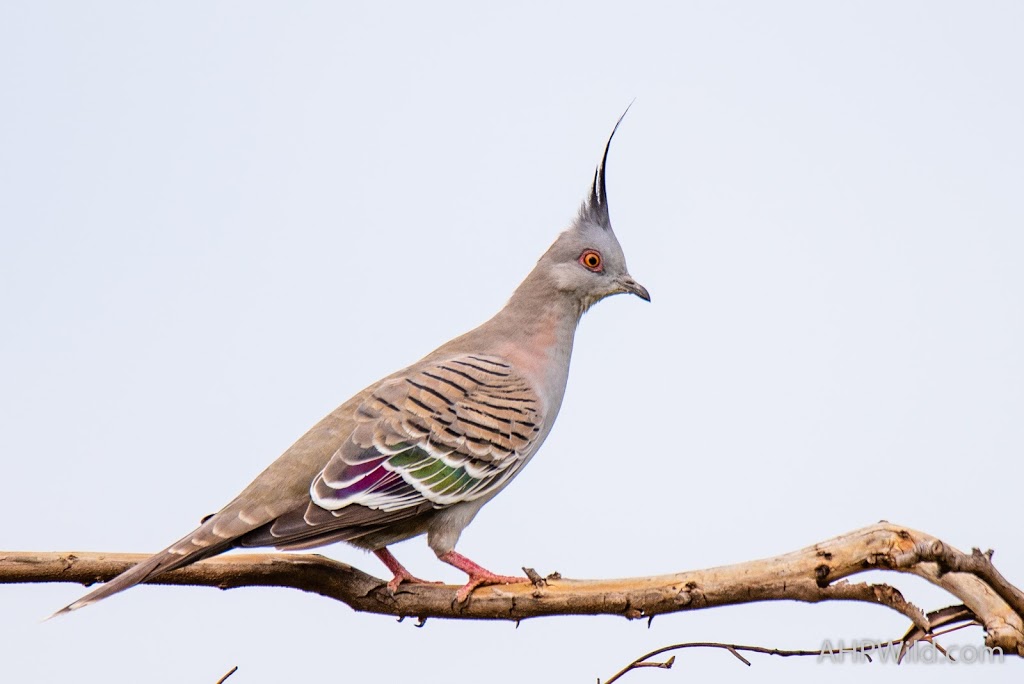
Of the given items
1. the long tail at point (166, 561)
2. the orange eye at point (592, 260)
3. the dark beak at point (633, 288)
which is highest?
the orange eye at point (592, 260)

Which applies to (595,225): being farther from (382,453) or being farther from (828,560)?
(828,560)

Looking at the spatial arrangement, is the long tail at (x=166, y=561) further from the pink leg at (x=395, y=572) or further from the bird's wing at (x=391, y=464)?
the pink leg at (x=395, y=572)

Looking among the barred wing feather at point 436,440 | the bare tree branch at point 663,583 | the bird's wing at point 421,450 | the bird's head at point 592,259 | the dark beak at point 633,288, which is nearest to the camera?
the bare tree branch at point 663,583

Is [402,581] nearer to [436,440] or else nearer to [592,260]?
[436,440]

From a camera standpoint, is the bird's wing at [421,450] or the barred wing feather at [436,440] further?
the barred wing feather at [436,440]

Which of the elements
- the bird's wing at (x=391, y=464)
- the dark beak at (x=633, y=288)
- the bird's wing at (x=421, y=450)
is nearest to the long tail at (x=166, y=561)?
the bird's wing at (x=391, y=464)

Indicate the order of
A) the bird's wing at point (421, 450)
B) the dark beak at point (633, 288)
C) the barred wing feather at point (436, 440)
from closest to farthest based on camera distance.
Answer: the bird's wing at point (421, 450)
the barred wing feather at point (436, 440)
the dark beak at point (633, 288)

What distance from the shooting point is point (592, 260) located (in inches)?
267

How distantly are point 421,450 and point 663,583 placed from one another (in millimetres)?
1522

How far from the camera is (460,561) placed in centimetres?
542

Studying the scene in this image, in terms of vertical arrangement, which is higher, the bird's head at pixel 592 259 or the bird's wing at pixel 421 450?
the bird's head at pixel 592 259

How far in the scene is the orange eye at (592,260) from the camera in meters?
6.77

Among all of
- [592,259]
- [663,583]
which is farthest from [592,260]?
[663,583]

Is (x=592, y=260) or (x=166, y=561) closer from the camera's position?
(x=166, y=561)
